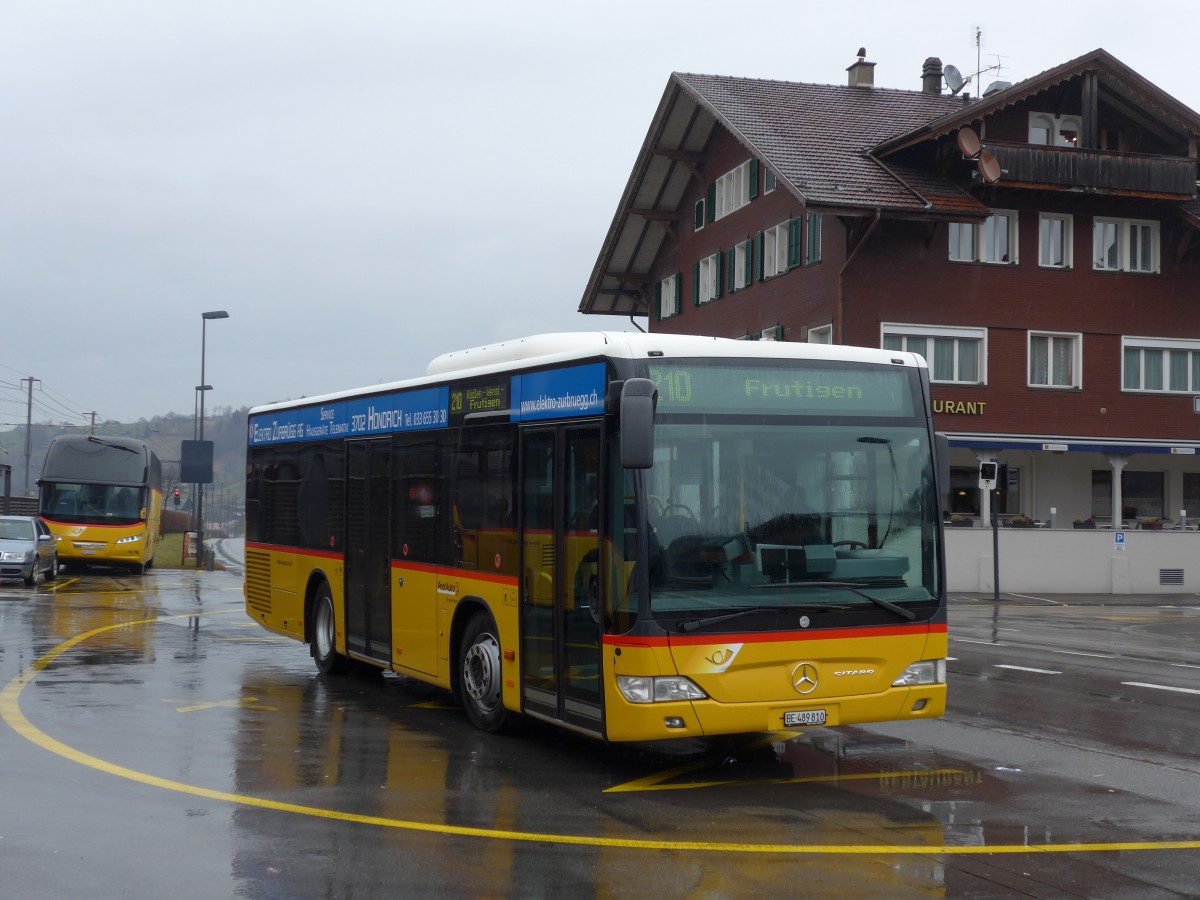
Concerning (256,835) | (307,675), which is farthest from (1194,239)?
(256,835)

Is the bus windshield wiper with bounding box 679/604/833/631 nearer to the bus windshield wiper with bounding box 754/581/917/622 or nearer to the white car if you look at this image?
the bus windshield wiper with bounding box 754/581/917/622

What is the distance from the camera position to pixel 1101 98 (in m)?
40.2

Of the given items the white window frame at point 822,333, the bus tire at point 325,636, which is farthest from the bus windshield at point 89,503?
the bus tire at point 325,636

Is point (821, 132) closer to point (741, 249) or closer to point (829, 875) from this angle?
point (741, 249)

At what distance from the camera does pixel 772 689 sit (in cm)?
906

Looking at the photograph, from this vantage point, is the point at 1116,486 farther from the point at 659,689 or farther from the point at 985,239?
the point at 659,689

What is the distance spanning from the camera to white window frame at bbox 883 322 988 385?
38.2 m

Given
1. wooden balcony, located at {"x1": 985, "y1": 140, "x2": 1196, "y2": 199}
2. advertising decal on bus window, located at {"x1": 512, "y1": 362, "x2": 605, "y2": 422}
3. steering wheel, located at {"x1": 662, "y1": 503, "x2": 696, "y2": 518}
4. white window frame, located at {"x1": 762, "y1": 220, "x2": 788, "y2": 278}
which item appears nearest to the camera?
steering wheel, located at {"x1": 662, "y1": 503, "x2": 696, "y2": 518}

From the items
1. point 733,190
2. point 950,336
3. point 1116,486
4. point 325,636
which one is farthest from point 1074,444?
point 325,636

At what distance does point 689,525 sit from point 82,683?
26.1 ft

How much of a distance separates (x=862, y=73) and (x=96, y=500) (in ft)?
86.3

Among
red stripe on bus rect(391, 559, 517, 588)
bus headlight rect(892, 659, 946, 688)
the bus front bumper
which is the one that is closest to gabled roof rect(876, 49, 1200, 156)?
red stripe on bus rect(391, 559, 517, 588)

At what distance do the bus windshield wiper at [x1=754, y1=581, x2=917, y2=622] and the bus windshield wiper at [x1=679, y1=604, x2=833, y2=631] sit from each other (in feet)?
0.43

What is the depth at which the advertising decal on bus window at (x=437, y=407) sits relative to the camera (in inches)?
378
